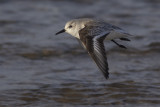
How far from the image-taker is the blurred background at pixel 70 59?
16.4 feet

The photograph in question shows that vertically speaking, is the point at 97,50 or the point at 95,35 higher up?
the point at 95,35

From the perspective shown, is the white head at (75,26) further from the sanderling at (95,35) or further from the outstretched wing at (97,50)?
the outstretched wing at (97,50)

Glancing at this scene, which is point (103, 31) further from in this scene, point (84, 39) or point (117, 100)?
point (117, 100)

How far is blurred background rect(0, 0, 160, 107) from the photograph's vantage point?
4.98 metres

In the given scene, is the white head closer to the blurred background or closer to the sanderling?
the sanderling

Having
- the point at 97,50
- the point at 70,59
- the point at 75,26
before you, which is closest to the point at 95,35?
the point at 97,50

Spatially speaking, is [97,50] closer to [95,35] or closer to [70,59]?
[95,35]

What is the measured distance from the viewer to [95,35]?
4.85 meters

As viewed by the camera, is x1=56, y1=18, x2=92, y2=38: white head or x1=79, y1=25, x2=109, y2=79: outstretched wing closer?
x1=79, y1=25, x2=109, y2=79: outstretched wing

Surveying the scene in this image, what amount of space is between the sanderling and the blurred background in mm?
509

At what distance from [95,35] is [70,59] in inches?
64.9

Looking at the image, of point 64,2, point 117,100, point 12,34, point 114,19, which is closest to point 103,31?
point 117,100

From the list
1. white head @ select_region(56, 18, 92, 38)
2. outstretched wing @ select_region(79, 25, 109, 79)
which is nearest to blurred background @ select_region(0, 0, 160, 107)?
outstretched wing @ select_region(79, 25, 109, 79)

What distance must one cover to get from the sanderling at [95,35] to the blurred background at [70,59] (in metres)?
0.51
